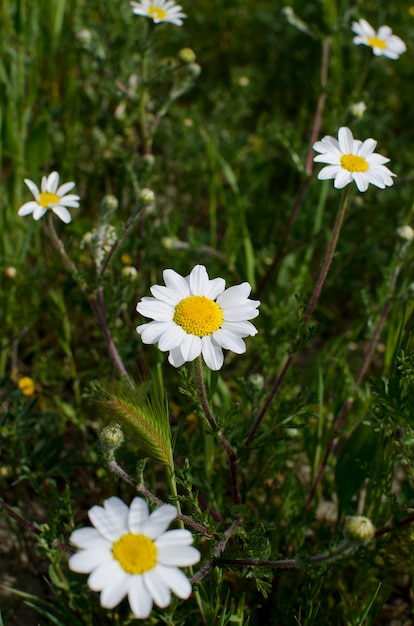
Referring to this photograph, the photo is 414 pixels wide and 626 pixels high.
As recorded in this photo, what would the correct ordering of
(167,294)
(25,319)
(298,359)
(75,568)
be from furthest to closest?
(298,359)
(25,319)
(167,294)
(75,568)

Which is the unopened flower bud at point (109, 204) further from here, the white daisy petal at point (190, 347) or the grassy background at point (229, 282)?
the white daisy petal at point (190, 347)

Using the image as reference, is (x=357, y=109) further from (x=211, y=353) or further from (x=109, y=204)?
(x=211, y=353)

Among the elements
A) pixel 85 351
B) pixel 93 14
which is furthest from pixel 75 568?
pixel 93 14

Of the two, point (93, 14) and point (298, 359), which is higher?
point (93, 14)

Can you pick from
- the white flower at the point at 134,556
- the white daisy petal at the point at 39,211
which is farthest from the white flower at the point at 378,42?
the white flower at the point at 134,556

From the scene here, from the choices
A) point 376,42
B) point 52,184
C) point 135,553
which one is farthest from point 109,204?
point 376,42

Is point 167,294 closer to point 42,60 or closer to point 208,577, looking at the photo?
point 208,577
